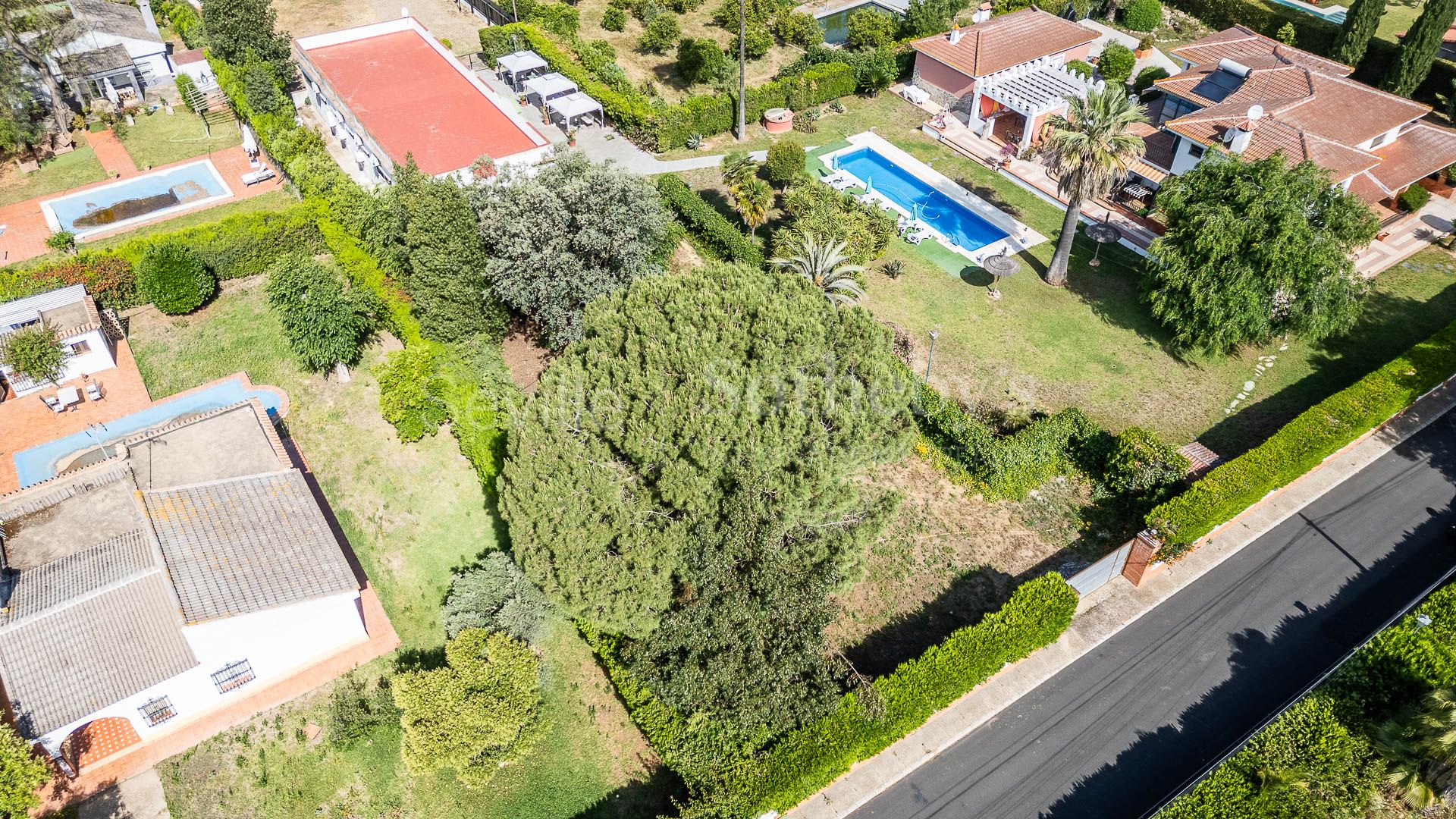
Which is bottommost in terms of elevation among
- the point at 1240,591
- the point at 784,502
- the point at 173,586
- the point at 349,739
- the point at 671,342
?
the point at 349,739

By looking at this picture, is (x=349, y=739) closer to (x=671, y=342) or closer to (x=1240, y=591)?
(x=671, y=342)

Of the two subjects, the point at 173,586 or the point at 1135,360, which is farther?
the point at 1135,360

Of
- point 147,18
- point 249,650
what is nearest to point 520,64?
point 147,18

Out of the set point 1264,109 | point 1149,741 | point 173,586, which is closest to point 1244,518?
point 1149,741

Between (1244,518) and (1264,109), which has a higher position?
(1264,109)

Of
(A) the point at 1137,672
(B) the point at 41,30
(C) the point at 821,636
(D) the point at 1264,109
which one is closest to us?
(C) the point at 821,636

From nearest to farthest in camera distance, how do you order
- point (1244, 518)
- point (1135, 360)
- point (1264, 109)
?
point (1244, 518), point (1135, 360), point (1264, 109)

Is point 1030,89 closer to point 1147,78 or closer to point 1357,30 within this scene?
point 1147,78

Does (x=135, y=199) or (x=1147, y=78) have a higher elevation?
(x=1147, y=78)

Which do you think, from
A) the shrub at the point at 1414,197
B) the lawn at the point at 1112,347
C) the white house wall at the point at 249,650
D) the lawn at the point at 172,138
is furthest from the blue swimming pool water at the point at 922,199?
the lawn at the point at 172,138
